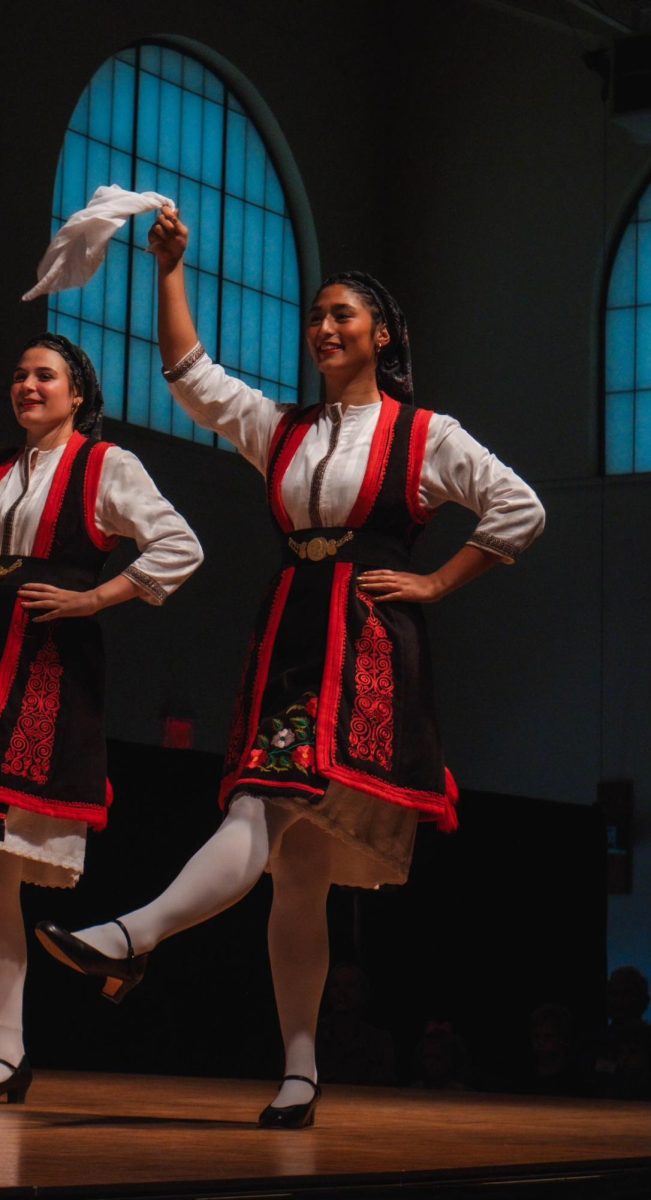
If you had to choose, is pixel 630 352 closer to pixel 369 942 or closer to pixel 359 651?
pixel 369 942

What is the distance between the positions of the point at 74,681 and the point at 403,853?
0.70m

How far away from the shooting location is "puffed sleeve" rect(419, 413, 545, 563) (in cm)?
321

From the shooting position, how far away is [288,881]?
3.14 m

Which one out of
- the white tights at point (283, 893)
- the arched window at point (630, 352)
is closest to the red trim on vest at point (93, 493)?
the white tights at point (283, 893)

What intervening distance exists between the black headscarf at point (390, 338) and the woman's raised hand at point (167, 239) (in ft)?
0.91

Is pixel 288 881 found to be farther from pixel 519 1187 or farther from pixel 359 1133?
pixel 519 1187

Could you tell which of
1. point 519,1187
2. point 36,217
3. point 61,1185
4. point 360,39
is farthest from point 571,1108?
point 360,39

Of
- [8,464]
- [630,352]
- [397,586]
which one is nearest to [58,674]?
[8,464]

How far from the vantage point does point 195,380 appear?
333cm

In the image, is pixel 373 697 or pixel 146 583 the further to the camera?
pixel 146 583

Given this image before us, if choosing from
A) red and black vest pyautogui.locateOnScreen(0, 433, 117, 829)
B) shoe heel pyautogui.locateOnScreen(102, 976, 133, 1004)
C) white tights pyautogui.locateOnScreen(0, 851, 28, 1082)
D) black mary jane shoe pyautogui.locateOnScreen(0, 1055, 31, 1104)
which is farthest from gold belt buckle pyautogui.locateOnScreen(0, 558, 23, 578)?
shoe heel pyautogui.locateOnScreen(102, 976, 133, 1004)

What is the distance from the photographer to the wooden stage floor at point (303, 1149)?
6.86 feet

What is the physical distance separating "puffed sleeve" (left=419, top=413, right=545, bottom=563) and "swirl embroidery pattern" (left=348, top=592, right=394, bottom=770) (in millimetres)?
237

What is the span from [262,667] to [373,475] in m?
0.36
